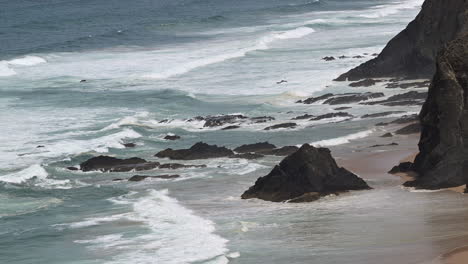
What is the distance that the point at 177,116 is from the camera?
48.2 m

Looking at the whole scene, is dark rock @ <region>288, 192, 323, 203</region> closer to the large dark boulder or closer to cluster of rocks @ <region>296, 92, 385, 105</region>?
the large dark boulder

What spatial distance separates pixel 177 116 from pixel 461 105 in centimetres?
2415

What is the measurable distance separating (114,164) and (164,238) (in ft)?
37.7

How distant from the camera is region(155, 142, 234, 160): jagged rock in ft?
117

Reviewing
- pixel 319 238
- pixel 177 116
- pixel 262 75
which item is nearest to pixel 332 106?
pixel 177 116

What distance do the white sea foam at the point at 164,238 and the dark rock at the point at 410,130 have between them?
1091 centimetres

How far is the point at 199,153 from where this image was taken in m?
35.8

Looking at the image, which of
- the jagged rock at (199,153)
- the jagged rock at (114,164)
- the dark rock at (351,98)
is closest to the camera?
the jagged rock at (114,164)

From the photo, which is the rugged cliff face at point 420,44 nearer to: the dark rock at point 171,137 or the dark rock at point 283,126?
the dark rock at point 283,126

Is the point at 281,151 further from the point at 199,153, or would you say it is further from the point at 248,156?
the point at 199,153

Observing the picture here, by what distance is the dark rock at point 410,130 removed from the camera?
36.7 m

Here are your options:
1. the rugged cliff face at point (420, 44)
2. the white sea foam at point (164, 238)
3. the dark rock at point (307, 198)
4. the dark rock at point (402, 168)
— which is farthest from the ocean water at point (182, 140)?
the rugged cliff face at point (420, 44)

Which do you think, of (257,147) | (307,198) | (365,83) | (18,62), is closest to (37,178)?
(257,147)

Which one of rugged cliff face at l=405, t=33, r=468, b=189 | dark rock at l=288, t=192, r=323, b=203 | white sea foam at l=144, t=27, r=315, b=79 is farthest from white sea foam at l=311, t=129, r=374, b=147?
white sea foam at l=144, t=27, r=315, b=79
